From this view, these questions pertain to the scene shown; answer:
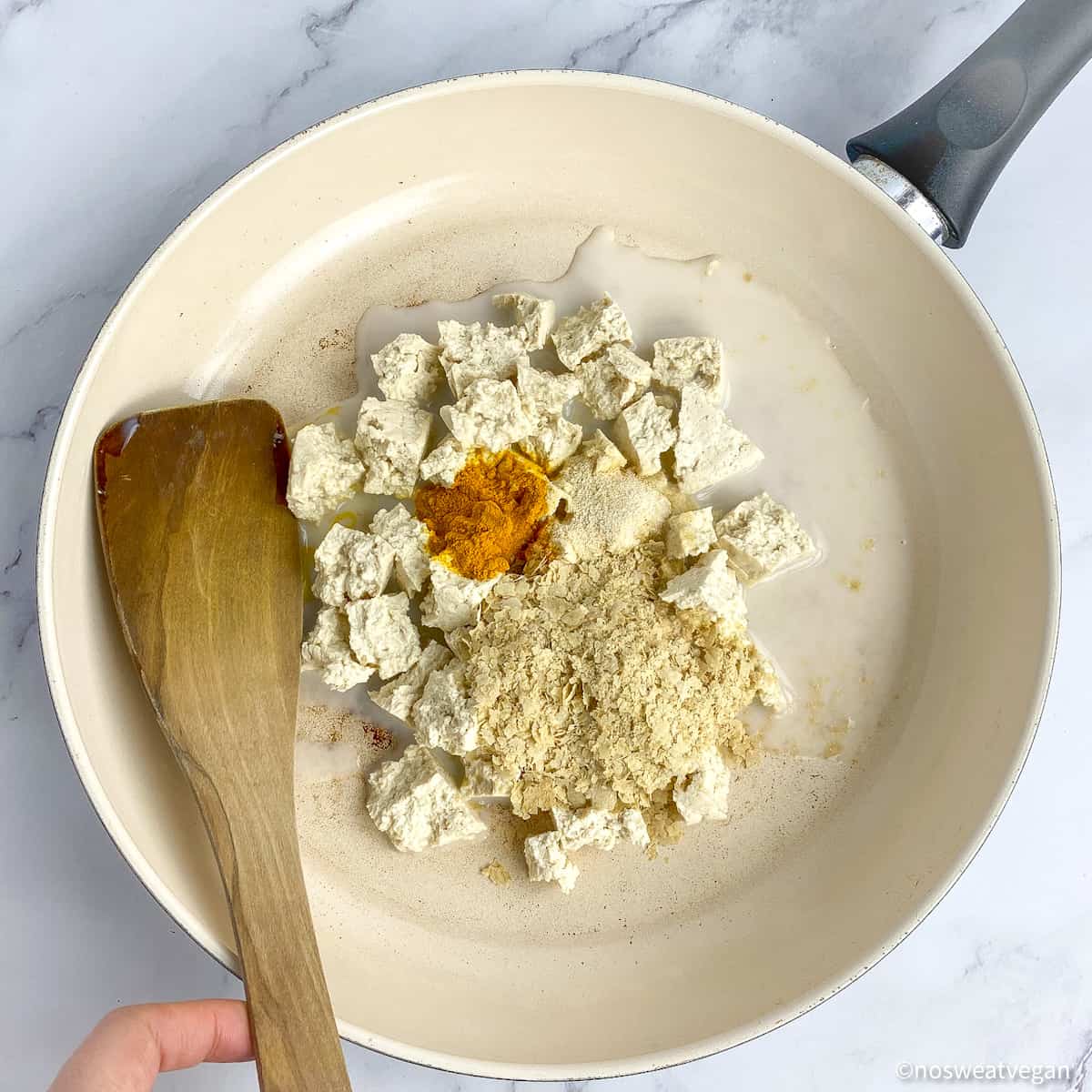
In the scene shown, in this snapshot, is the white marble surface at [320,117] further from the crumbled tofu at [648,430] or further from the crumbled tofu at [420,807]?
the crumbled tofu at [648,430]

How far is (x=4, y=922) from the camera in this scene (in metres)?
1.39

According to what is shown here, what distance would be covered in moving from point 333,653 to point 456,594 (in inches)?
7.6

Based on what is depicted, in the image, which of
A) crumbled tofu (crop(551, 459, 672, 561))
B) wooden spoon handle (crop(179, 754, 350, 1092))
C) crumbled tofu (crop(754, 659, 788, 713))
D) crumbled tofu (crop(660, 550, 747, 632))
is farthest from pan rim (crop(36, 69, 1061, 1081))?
crumbled tofu (crop(551, 459, 672, 561))

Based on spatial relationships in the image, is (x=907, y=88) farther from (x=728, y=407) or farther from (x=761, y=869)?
(x=761, y=869)

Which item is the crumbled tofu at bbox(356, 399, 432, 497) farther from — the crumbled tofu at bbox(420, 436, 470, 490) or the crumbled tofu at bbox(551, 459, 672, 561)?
A: the crumbled tofu at bbox(551, 459, 672, 561)

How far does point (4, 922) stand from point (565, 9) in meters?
1.65

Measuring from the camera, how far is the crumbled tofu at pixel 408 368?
1.33 meters

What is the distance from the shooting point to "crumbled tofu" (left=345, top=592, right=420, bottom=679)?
1.27 m

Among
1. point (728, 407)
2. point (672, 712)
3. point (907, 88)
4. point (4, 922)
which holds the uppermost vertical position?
point (907, 88)

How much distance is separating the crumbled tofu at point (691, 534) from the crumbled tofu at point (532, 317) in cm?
33

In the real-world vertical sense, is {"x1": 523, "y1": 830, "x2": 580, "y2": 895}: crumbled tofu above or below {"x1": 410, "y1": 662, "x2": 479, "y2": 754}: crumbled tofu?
below

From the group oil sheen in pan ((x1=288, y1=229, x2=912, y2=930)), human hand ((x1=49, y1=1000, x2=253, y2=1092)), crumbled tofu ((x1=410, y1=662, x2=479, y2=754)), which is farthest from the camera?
oil sheen in pan ((x1=288, y1=229, x2=912, y2=930))

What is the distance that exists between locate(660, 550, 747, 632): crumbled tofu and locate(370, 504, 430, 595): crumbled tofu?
1.08 ft

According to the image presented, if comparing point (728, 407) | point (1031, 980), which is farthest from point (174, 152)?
point (1031, 980)
